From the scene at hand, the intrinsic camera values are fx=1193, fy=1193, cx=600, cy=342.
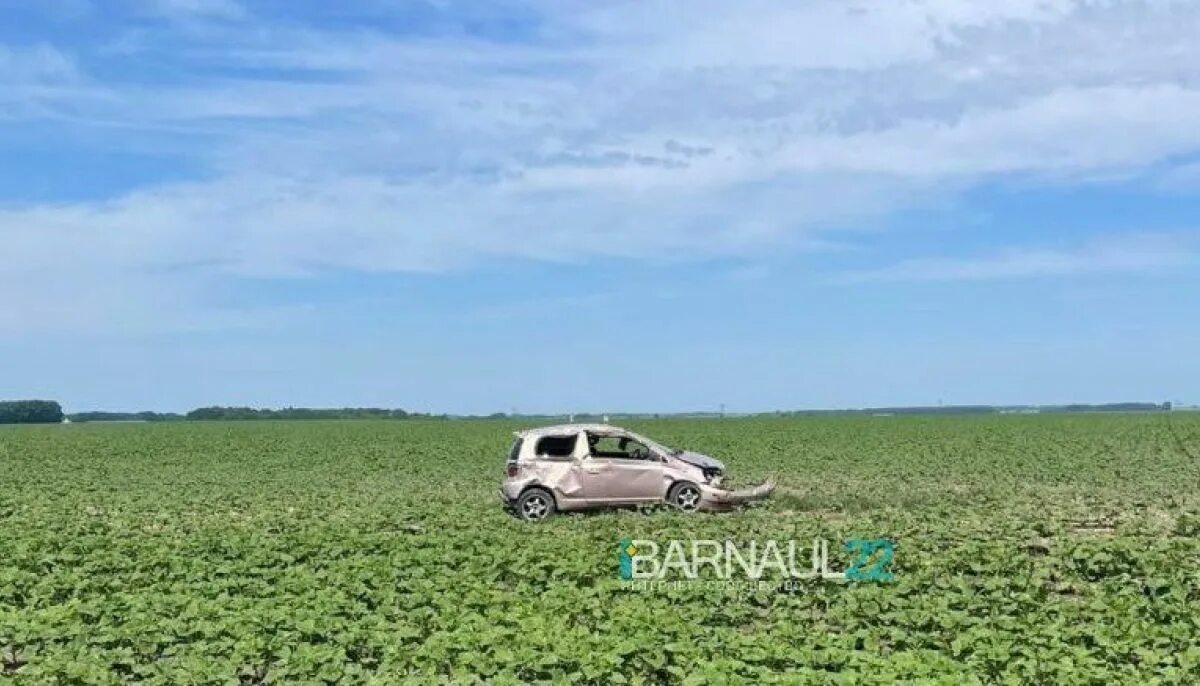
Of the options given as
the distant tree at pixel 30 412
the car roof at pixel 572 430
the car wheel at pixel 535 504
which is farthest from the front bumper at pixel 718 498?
the distant tree at pixel 30 412

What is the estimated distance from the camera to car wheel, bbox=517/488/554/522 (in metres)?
21.2

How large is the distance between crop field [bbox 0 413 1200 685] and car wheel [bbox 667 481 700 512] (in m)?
0.53

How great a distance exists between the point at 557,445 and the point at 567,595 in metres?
9.88

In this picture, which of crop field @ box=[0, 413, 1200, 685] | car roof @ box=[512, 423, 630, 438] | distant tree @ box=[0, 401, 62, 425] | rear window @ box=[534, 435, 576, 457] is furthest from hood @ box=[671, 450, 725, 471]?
distant tree @ box=[0, 401, 62, 425]

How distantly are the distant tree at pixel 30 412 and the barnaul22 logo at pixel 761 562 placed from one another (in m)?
157

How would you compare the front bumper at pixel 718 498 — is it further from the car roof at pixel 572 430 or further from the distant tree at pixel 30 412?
the distant tree at pixel 30 412

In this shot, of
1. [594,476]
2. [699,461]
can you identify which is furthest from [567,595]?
[699,461]

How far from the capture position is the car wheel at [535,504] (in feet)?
69.5

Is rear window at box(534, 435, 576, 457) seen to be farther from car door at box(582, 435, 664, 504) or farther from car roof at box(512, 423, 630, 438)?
car door at box(582, 435, 664, 504)

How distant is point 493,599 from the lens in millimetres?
11922

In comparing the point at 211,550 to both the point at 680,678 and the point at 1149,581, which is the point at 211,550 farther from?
the point at 1149,581

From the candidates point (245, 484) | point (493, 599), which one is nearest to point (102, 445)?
point (245, 484)

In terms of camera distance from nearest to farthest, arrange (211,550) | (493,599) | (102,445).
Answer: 1. (493,599)
2. (211,550)
3. (102,445)

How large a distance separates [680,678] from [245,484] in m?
24.4
